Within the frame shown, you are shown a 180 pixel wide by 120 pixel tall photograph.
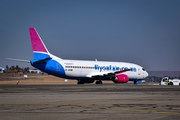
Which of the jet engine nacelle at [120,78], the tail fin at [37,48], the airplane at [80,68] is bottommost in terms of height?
the jet engine nacelle at [120,78]

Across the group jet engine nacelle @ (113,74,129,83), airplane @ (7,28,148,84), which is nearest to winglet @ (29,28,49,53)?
airplane @ (7,28,148,84)

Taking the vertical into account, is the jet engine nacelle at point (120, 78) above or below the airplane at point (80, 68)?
below

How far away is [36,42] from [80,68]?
862 centimetres

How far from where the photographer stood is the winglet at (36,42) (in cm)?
6575

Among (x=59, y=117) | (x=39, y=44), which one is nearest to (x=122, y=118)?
(x=59, y=117)

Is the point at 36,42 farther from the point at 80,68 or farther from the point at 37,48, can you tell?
the point at 80,68

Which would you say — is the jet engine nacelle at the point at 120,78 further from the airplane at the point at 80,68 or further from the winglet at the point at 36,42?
the winglet at the point at 36,42

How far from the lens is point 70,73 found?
67.9 metres

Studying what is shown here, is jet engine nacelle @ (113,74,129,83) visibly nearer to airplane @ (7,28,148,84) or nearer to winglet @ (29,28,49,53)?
airplane @ (7,28,148,84)

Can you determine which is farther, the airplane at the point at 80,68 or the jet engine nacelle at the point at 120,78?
the jet engine nacelle at the point at 120,78

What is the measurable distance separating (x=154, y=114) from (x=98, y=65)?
55.7 meters

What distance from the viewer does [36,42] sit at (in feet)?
216

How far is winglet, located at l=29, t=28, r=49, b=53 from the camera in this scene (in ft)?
216

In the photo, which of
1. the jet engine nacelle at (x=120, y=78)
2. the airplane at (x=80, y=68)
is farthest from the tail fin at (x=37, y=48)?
the jet engine nacelle at (x=120, y=78)
